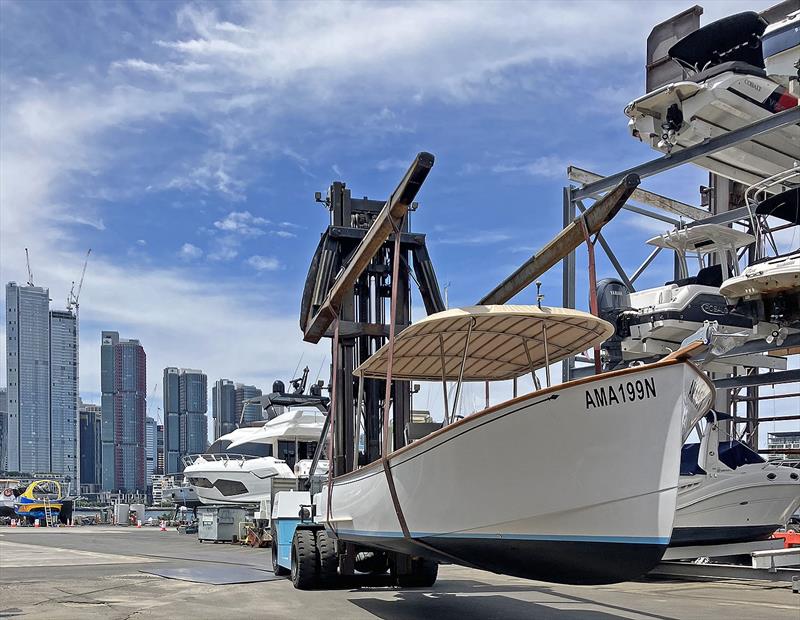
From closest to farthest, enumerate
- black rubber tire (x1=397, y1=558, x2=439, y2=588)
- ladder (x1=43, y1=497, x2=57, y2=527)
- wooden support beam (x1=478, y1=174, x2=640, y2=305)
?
1. wooden support beam (x1=478, y1=174, x2=640, y2=305)
2. black rubber tire (x1=397, y1=558, x2=439, y2=588)
3. ladder (x1=43, y1=497, x2=57, y2=527)

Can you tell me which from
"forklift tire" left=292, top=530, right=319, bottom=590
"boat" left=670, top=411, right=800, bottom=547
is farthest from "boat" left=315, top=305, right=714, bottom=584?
"boat" left=670, top=411, right=800, bottom=547

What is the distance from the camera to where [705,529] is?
1609cm

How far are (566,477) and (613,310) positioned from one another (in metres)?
11.2

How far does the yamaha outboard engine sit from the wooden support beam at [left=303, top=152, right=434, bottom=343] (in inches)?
298

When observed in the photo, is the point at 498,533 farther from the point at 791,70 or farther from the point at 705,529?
the point at 791,70

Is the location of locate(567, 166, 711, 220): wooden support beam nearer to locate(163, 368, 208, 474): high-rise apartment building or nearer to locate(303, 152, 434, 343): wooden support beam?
Answer: locate(303, 152, 434, 343): wooden support beam

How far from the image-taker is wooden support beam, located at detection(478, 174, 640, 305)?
9.62 m

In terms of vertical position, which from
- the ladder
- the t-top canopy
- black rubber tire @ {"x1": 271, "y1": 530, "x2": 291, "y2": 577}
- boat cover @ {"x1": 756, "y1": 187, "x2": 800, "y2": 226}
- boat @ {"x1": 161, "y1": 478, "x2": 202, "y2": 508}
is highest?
boat cover @ {"x1": 756, "y1": 187, "x2": 800, "y2": 226}

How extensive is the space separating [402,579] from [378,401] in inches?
109

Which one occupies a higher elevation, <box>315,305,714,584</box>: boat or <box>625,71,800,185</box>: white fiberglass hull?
<box>625,71,800,185</box>: white fiberglass hull

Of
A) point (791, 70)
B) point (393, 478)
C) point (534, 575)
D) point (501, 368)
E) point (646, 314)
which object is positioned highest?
point (791, 70)

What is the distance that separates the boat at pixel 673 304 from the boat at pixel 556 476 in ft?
28.8

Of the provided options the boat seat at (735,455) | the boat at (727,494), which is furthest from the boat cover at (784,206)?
the boat seat at (735,455)

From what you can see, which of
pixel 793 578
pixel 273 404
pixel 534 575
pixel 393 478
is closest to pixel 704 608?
pixel 793 578
